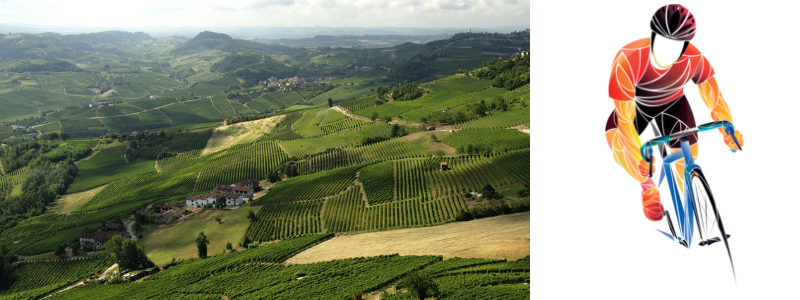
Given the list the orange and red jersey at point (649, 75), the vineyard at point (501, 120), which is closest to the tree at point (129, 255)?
the orange and red jersey at point (649, 75)

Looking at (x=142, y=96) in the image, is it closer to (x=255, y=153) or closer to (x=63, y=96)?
(x=63, y=96)

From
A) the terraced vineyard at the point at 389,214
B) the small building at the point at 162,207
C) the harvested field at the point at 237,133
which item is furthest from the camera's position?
the harvested field at the point at 237,133

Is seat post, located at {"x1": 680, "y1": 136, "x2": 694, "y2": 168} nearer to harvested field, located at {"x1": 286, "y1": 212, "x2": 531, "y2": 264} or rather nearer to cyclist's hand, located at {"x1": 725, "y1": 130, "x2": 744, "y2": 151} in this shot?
cyclist's hand, located at {"x1": 725, "y1": 130, "x2": 744, "y2": 151}

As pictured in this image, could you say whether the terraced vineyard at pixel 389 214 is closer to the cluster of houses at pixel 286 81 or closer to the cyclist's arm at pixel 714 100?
the cyclist's arm at pixel 714 100

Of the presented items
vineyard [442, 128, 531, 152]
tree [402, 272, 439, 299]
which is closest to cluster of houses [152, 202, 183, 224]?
vineyard [442, 128, 531, 152]

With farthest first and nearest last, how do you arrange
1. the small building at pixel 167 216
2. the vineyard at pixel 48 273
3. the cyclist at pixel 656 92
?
the small building at pixel 167 216, the vineyard at pixel 48 273, the cyclist at pixel 656 92

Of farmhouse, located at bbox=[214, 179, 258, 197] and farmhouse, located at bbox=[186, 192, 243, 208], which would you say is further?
farmhouse, located at bbox=[214, 179, 258, 197]

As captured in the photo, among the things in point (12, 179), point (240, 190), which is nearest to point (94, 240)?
point (240, 190)
